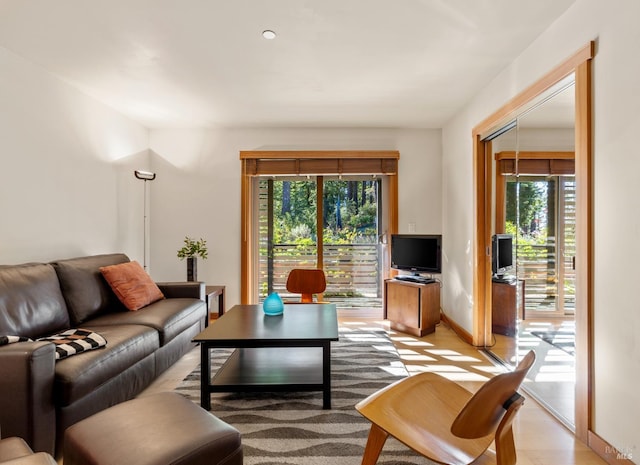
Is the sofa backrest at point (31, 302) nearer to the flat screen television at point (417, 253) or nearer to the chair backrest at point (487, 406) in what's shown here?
the chair backrest at point (487, 406)

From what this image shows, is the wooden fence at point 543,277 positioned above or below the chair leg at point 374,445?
above

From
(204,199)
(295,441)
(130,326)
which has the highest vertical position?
(204,199)

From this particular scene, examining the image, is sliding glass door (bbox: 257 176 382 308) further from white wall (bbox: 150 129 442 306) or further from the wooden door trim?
the wooden door trim

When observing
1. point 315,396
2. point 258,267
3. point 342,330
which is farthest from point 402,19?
point 258,267

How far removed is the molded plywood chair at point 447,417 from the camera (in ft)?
3.89

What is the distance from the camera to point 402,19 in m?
2.25

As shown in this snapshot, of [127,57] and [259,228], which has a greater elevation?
[127,57]

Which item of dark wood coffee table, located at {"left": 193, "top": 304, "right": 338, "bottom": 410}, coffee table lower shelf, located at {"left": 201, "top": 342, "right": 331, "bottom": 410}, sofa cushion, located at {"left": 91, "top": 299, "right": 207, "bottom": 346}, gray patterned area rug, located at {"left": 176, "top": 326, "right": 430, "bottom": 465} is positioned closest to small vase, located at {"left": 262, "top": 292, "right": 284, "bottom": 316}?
dark wood coffee table, located at {"left": 193, "top": 304, "right": 338, "bottom": 410}

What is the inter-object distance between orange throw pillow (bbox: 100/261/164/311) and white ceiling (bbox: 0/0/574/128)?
5.57 feet

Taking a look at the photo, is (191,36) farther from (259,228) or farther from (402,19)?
(259,228)

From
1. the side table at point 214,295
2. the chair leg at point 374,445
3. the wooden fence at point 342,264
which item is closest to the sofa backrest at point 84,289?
the side table at point 214,295

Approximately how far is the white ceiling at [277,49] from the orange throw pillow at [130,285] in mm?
1699

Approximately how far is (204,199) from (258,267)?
115 cm

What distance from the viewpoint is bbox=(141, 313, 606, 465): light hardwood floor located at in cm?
190
